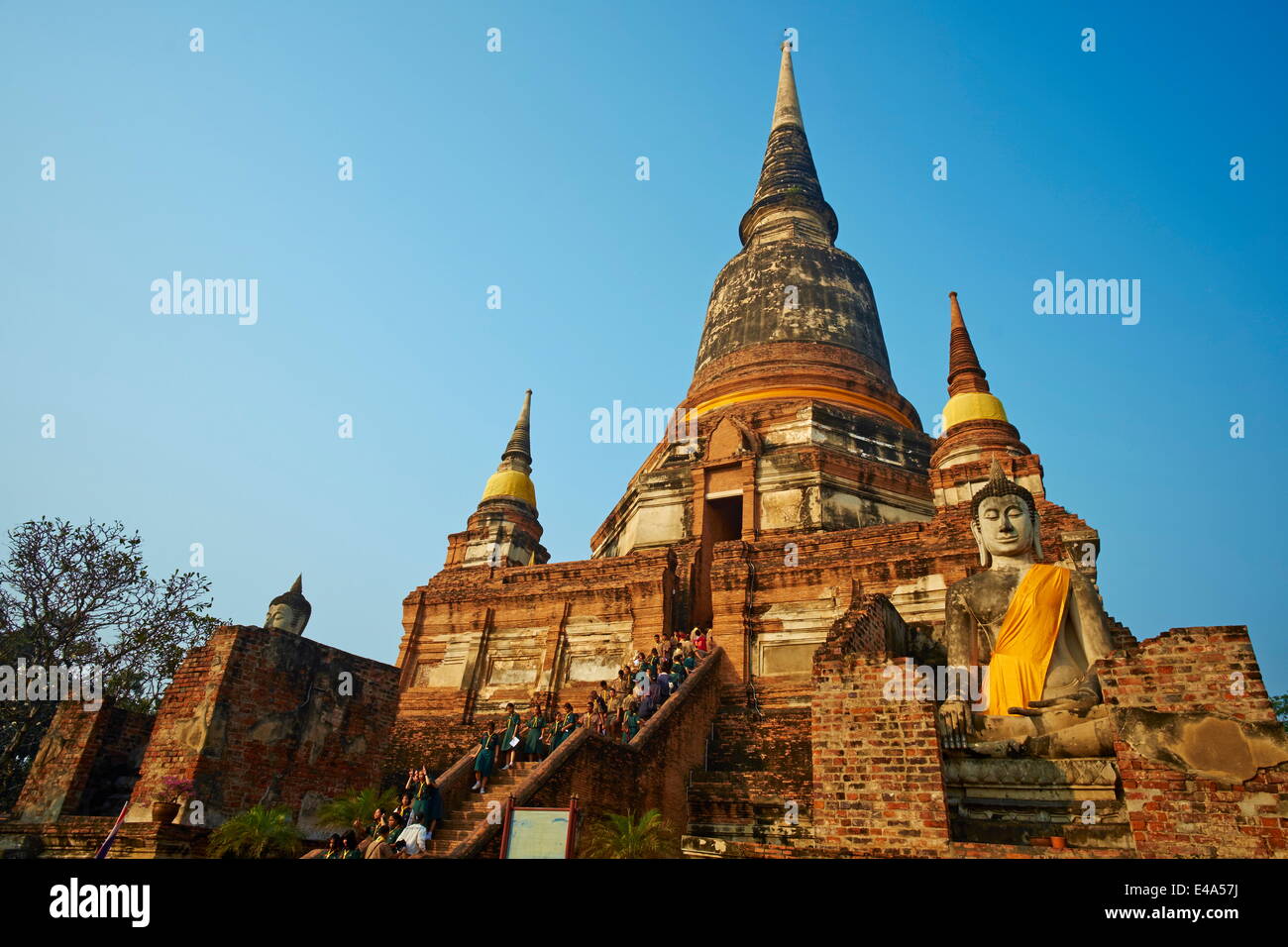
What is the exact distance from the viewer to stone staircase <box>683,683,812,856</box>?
935 centimetres

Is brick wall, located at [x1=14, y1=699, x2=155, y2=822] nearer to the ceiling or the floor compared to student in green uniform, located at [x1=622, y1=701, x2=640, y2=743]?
nearer to the floor

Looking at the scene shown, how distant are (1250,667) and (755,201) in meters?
29.4

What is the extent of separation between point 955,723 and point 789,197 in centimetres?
2696

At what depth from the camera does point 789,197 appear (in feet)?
103

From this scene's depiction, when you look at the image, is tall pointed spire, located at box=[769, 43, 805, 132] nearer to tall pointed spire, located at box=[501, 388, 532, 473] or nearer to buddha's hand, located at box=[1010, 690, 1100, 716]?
tall pointed spire, located at box=[501, 388, 532, 473]

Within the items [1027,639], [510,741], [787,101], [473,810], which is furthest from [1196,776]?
[787,101]

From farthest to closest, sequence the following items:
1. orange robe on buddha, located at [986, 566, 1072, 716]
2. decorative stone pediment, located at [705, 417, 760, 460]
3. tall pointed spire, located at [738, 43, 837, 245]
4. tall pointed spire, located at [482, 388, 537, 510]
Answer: tall pointed spire, located at [738, 43, 837, 245], tall pointed spire, located at [482, 388, 537, 510], decorative stone pediment, located at [705, 417, 760, 460], orange robe on buddha, located at [986, 566, 1072, 716]

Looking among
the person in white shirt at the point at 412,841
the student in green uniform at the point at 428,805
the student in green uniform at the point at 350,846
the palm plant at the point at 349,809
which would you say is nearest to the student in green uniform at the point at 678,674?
the student in green uniform at the point at 428,805

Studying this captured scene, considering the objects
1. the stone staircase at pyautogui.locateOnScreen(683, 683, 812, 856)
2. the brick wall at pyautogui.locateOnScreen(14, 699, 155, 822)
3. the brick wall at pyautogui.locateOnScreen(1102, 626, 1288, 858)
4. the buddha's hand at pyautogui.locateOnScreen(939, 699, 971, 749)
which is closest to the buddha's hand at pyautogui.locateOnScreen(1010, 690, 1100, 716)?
the buddha's hand at pyautogui.locateOnScreen(939, 699, 971, 749)

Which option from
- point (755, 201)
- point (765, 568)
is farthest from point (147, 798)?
point (755, 201)

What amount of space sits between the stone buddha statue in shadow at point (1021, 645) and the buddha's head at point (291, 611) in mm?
16367

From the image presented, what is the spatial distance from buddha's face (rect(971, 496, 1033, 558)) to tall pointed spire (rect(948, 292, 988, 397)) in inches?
467

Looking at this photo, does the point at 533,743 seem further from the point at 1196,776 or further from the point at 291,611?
the point at 291,611
